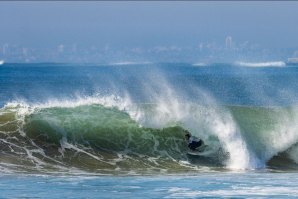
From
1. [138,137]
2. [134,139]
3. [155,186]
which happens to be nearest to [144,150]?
[134,139]

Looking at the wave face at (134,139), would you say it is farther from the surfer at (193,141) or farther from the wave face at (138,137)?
the surfer at (193,141)

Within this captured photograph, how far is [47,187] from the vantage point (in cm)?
2248

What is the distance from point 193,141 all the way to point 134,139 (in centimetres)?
201

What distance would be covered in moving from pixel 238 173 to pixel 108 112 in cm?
791

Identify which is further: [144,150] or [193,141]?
[193,141]

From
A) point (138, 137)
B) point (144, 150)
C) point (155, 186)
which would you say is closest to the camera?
point (155, 186)

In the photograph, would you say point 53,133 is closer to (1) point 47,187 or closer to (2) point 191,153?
(2) point 191,153

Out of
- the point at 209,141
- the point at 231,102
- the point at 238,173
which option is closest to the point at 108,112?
the point at 209,141

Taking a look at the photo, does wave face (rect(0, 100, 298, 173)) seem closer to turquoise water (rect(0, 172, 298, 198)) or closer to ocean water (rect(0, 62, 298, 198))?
ocean water (rect(0, 62, 298, 198))

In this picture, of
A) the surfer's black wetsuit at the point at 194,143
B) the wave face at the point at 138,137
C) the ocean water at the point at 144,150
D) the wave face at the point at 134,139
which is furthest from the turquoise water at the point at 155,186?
the surfer's black wetsuit at the point at 194,143

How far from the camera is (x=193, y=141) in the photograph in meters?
30.0

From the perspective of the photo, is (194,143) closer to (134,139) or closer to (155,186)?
(134,139)

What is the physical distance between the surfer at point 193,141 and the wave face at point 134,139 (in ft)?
0.63

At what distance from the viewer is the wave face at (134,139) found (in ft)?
90.0
